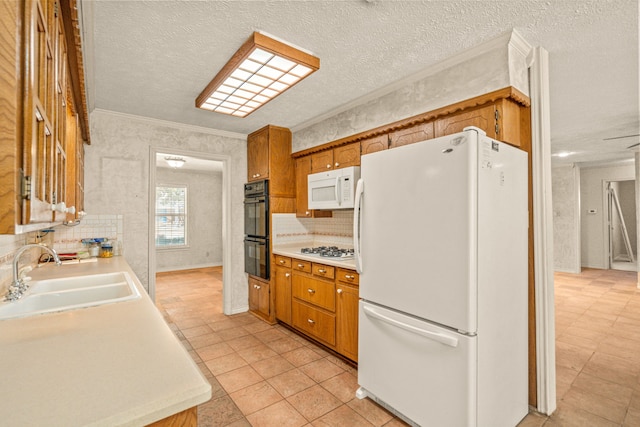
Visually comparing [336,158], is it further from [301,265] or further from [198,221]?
[198,221]

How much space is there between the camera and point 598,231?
7203 millimetres

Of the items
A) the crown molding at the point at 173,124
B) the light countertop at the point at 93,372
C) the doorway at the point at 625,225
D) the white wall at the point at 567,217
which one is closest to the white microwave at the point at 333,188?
the crown molding at the point at 173,124

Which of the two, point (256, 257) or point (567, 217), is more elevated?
point (567, 217)

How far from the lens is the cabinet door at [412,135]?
93.4 inches

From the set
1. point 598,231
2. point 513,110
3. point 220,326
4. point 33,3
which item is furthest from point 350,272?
point 598,231

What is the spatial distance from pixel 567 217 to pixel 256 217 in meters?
7.06

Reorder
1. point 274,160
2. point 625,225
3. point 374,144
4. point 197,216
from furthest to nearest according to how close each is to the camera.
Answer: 1. point 625,225
2. point 197,216
3. point 274,160
4. point 374,144

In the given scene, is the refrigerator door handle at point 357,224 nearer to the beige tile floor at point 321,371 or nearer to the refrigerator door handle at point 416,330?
the refrigerator door handle at point 416,330

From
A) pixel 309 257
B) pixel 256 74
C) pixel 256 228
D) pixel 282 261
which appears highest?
pixel 256 74

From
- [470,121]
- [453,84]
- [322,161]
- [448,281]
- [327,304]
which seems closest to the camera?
[448,281]

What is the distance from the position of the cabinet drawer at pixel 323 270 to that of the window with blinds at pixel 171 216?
18.3 ft

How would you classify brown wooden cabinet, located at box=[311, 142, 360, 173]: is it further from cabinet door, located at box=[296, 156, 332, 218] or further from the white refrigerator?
the white refrigerator

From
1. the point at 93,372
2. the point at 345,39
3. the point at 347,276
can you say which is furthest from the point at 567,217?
the point at 93,372

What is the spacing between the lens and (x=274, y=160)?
153 inches
